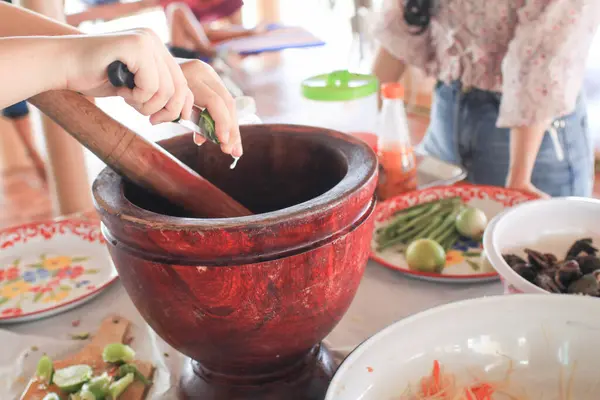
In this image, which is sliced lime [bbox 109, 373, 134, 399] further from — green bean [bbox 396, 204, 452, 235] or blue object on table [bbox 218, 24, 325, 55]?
blue object on table [bbox 218, 24, 325, 55]

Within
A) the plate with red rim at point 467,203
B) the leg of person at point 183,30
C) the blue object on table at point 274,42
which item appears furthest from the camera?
the leg of person at point 183,30

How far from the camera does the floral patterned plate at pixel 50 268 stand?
2.88 feet

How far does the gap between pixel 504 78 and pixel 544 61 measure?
10 cm

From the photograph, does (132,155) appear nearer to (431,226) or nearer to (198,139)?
(198,139)

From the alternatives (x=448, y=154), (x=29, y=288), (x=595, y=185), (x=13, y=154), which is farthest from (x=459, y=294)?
(x=13, y=154)

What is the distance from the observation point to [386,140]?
3.82ft

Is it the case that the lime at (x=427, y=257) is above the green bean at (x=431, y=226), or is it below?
above

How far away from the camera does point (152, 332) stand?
0.82 m

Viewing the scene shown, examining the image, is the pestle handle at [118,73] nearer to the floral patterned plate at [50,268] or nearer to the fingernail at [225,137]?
the fingernail at [225,137]

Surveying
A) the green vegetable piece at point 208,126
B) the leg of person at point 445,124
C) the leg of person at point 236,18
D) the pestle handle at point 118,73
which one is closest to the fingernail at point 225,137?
the green vegetable piece at point 208,126

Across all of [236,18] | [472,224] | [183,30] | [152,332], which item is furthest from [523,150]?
[236,18]

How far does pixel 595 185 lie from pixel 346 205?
9.99ft

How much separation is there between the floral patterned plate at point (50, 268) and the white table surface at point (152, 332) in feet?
0.07

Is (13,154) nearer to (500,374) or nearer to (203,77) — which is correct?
(203,77)
